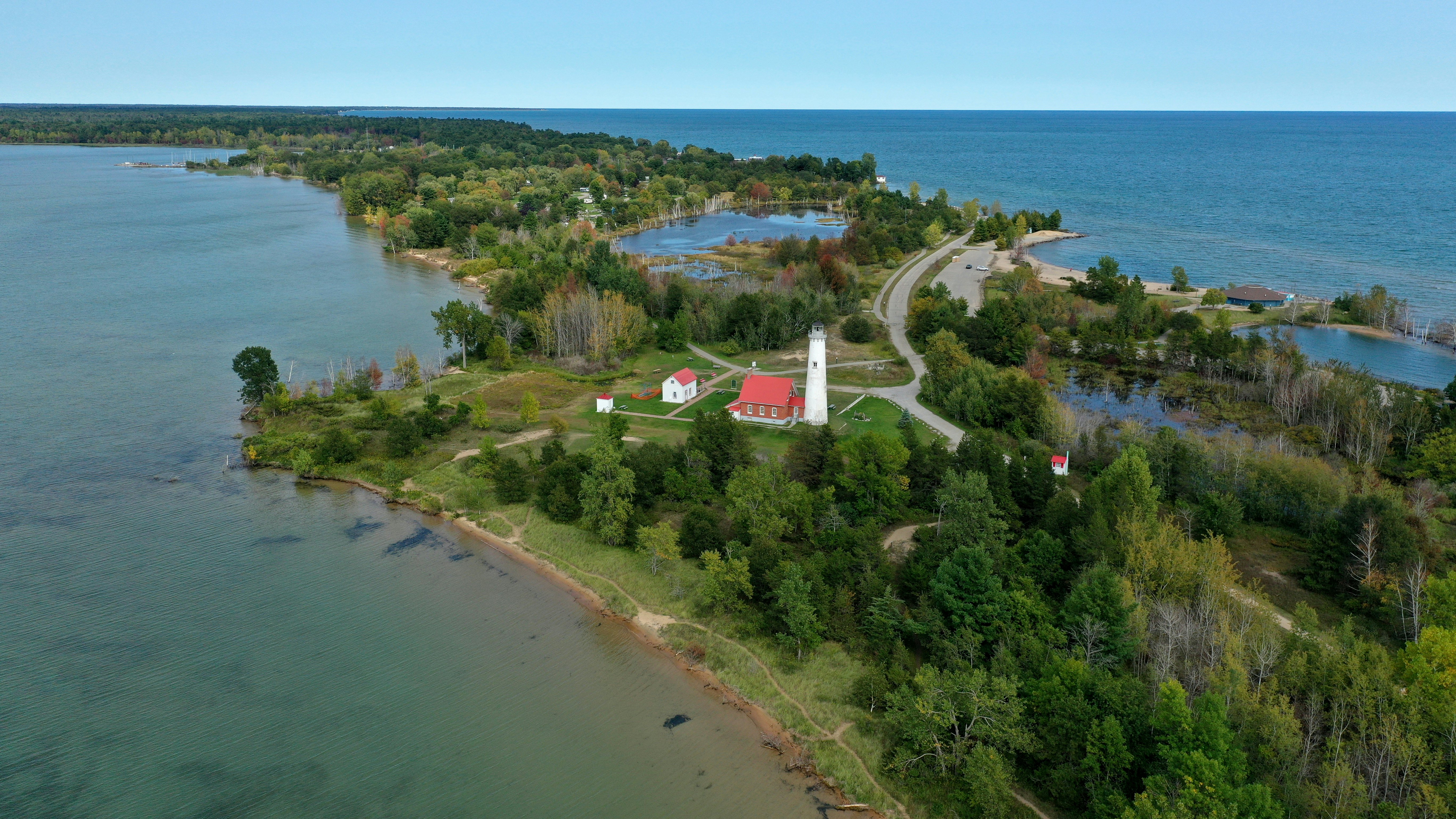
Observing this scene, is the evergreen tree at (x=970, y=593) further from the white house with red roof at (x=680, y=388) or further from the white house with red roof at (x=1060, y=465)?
the white house with red roof at (x=680, y=388)

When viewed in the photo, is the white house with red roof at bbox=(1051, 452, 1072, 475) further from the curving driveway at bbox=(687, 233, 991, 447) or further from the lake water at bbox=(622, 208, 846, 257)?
the lake water at bbox=(622, 208, 846, 257)

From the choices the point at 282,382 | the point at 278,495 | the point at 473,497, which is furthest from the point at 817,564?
the point at 282,382

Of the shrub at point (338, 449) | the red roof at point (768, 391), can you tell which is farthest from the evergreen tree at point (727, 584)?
the shrub at point (338, 449)

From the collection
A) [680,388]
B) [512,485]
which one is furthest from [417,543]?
[680,388]

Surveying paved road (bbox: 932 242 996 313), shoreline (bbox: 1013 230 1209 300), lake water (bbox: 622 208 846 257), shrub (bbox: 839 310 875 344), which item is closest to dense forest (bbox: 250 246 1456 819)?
shrub (bbox: 839 310 875 344)

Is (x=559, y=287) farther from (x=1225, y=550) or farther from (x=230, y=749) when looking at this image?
(x=1225, y=550)

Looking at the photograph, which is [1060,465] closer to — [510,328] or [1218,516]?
[1218,516]
